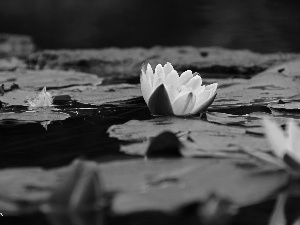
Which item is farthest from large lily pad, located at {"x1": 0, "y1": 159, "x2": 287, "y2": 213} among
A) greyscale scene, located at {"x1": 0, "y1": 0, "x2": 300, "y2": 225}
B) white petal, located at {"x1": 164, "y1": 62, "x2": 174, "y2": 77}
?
white petal, located at {"x1": 164, "y1": 62, "x2": 174, "y2": 77}

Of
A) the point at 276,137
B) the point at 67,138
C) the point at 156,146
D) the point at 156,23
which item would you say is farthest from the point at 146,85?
the point at 156,23

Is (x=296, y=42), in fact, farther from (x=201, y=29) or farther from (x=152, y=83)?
(x=152, y=83)

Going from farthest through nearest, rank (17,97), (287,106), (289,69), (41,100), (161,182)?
(289,69)
(17,97)
(41,100)
(287,106)
(161,182)

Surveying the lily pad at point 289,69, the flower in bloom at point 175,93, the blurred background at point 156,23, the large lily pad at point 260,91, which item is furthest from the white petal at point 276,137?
the blurred background at point 156,23

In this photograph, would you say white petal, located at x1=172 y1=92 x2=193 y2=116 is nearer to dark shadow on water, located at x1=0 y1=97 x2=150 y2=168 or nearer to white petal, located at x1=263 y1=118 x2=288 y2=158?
dark shadow on water, located at x1=0 y1=97 x2=150 y2=168

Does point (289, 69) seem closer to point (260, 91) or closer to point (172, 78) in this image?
point (260, 91)
